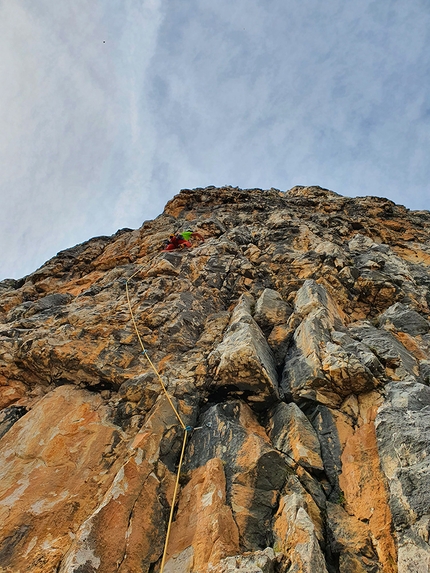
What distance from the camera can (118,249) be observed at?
17.1 m

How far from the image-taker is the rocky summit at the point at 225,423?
433cm

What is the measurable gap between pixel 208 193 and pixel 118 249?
710cm

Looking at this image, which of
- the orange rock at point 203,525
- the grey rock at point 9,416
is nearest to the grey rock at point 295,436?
the orange rock at point 203,525

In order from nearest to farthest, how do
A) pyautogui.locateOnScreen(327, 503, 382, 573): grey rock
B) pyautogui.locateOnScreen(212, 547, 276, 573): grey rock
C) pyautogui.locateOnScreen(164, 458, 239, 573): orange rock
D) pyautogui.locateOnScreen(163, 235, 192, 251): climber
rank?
1. pyautogui.locateOnScreen(212, 547, 276, 573): grey rock
2. pyautogui.locateOnScreen(327, 503, 382, 573): grey rock
3. pyautogui.locateOnScreen(164, 458, 239, 573): orange rock
4. pyautogui.locateOnScreen(163, 235, 192, 251): climber

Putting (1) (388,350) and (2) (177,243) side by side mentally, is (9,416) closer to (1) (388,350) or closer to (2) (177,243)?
(1) (388,350)

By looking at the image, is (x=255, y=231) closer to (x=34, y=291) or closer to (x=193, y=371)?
(x=193, y=371)

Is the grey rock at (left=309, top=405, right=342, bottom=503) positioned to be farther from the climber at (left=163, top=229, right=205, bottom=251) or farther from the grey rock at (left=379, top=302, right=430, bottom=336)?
the climber at (left=163, top=229, right=205, bottom=251)

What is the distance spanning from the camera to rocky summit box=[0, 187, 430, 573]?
433 cm

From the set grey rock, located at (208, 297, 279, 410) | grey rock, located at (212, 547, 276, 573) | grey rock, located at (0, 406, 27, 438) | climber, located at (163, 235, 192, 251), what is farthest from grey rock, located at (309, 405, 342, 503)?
climber, located at (163, 235, 192, 251)

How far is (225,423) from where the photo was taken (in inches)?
234

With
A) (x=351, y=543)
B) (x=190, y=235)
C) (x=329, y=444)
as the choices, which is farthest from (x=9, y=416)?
(x=190, y=235)

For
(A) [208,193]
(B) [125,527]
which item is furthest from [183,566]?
(A) [208,193]

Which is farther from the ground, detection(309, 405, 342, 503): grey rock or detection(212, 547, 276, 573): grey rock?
detection(309, 405, 342, 503): grey rock

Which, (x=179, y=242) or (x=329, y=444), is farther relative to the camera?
(x=179, y=242)
